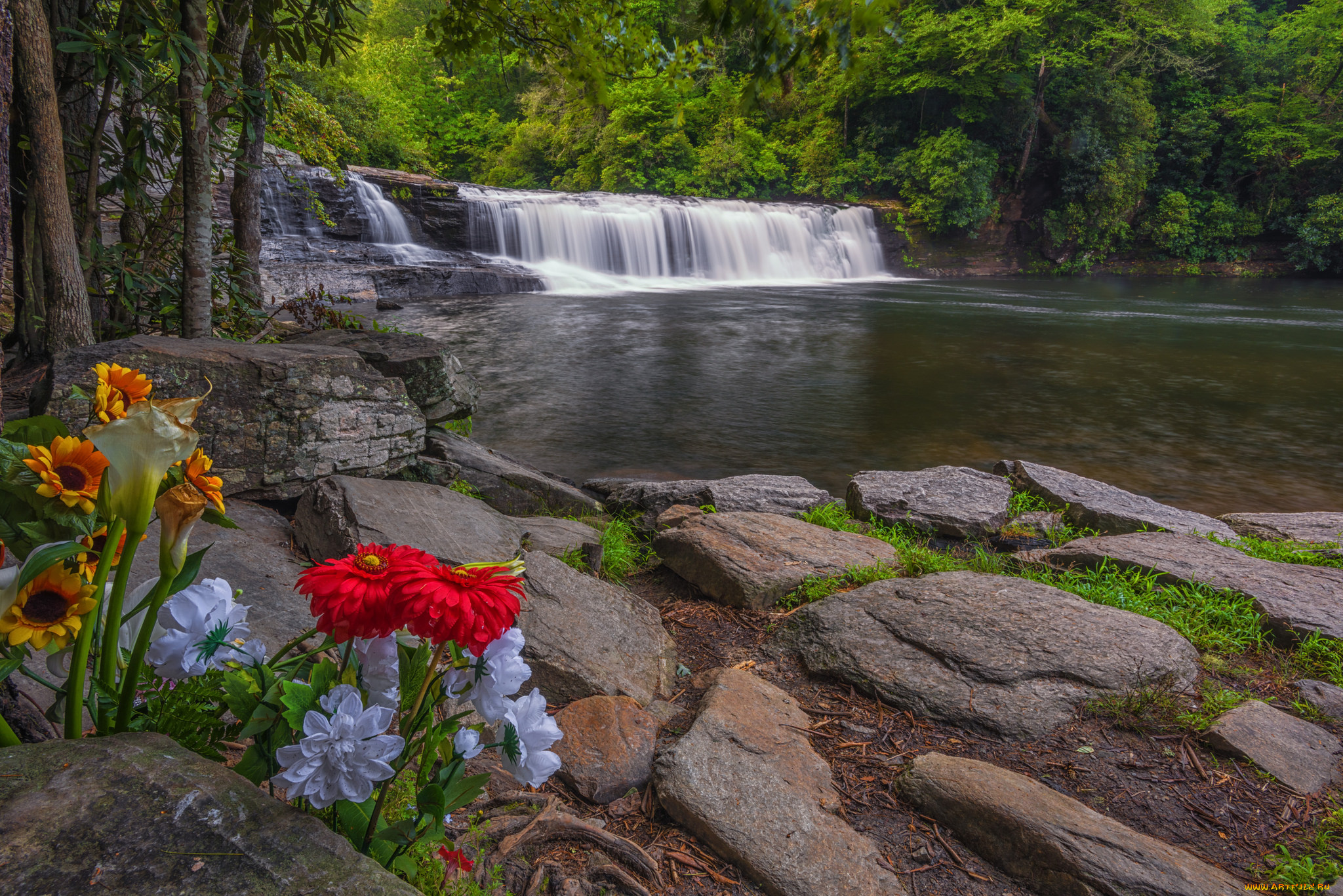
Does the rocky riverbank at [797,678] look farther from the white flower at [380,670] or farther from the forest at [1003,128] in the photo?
the forest at [1003,128]

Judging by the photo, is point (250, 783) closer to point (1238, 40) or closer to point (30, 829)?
point (30, 829)

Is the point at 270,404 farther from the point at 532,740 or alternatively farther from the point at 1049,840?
the point at 1049,840

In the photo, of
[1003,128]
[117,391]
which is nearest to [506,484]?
[117,391]

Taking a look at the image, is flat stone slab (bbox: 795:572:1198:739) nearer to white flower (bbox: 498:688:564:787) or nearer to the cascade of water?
white flower (bbox: 498:688:564:787)

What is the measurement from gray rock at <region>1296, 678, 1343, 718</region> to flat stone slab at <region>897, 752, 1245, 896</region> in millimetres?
1136

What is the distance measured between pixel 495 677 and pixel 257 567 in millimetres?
1774

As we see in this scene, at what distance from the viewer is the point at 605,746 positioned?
6.19 ft

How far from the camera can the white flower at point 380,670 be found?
3.08ft

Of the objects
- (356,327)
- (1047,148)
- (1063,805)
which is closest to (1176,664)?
(1063,805)

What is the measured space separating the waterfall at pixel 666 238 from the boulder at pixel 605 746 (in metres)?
14.4

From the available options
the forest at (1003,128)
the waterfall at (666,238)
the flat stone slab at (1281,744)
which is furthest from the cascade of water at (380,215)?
the flat stone slab at (1281,744)

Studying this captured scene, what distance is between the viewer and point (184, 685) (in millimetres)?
980

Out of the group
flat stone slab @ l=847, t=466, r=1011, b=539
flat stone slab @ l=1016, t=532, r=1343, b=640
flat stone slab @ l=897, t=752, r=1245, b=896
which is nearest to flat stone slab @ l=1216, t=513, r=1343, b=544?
flat stone slab @ l=1016, t=532, r=1343, b=640

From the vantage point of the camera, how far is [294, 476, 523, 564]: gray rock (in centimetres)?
249
